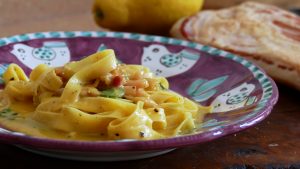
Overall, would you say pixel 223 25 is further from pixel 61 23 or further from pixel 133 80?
pixel 61 23

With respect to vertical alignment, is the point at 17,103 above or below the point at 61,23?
above

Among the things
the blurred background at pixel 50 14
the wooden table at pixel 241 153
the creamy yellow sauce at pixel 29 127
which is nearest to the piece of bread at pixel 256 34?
the wooden table at pixel 241 153

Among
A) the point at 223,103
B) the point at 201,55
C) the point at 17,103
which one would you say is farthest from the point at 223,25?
the point at 17,103

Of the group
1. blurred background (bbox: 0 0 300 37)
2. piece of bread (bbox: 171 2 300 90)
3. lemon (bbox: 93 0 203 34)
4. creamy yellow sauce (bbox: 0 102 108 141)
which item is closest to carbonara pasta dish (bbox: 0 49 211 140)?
creamy yellow sauce (bbox: 0 102 108 141)

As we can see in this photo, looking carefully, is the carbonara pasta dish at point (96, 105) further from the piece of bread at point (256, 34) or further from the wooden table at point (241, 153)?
the piece of bread at point (256, 34)

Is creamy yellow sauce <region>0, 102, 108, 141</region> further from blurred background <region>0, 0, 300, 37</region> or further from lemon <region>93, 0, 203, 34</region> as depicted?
blurred background <region>0, 0, 300, 37</region>

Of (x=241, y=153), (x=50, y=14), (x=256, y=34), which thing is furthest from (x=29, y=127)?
(x=50, y=14)
